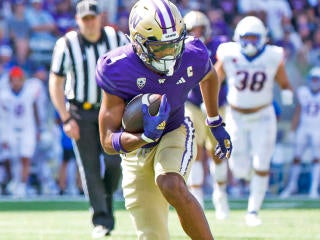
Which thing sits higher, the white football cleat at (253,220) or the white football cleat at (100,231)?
the white football cleat at (100,231)

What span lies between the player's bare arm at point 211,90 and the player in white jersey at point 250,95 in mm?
3592

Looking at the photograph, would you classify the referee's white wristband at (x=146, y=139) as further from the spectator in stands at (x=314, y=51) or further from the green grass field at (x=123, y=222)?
the spectator in stands at (x=314, y=51)

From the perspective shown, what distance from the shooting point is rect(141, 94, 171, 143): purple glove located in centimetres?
492

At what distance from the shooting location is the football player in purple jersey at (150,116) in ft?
16.6

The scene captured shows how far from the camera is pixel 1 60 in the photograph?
13586 millimetres

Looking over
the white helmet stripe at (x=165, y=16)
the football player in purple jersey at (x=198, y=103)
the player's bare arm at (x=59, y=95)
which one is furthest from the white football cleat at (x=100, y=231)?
the white helmet stripe at (x=165, y=16)

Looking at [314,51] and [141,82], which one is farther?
[314,51]

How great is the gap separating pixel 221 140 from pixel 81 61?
7.64 feet

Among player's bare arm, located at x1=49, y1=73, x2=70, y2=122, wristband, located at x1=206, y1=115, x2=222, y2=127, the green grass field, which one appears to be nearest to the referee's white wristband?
wristband, located at x1=206, y1=115, x2=222, y2=127

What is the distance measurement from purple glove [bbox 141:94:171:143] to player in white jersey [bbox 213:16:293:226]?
171 inches

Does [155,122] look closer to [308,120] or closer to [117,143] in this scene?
[117,143]

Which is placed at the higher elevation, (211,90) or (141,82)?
(141,82)

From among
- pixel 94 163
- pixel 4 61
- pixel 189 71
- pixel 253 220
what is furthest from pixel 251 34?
pixel 4 61

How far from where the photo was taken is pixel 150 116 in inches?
195
